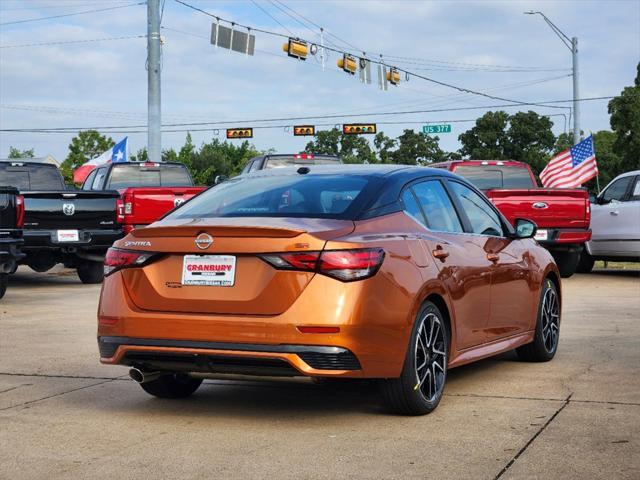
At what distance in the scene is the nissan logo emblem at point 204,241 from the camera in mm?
6125

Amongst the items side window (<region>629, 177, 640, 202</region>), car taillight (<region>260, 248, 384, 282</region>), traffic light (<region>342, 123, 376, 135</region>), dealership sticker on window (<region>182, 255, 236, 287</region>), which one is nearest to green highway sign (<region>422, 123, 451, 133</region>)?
traffic light (<region>342, 123, 376, 135</region>)

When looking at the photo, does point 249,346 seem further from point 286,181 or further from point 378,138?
point 378,138

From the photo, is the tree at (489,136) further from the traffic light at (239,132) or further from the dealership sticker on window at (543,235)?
the dealership sticker on window at (543,235)

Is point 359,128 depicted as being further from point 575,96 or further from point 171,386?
point 171,386

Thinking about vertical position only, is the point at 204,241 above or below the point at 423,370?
above

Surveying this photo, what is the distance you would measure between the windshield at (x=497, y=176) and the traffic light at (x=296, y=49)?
690 inches

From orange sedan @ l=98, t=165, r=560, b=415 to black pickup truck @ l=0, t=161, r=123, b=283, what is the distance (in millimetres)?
9613

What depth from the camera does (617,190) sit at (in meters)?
19.3

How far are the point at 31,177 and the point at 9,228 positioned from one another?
5.02 m

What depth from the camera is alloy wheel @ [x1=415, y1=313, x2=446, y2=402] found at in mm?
6492

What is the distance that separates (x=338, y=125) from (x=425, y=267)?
6330 centimetres

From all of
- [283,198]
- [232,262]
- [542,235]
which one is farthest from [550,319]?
[542,235]

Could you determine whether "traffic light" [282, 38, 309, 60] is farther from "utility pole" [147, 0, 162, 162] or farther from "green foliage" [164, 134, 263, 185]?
"green foliage" [164, 134, 263, 185]

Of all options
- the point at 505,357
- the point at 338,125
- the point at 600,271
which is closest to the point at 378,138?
the point at 338,125
